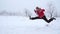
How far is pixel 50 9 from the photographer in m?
24.8

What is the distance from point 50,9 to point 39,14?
19.0 meters

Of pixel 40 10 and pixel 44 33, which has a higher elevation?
pixel 40 10

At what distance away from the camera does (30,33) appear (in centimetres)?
484

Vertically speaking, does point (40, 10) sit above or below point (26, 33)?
above

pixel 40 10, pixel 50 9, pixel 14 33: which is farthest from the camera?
pixel 50 9

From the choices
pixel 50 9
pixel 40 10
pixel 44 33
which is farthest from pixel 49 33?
pixel 50 9

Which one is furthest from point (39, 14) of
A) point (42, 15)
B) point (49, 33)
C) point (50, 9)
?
point (50, 9)

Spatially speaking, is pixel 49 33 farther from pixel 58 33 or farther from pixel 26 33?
pixel 26 33

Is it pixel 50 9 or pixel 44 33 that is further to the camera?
pixel 50 9

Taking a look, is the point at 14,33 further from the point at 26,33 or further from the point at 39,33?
the point at 39,33

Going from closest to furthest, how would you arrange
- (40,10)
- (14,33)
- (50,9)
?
(14,33) < (40,10) < (50,9)

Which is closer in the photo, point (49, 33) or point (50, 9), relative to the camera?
point (49, 33)

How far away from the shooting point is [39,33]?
16.0 feet

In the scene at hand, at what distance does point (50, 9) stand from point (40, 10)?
19035mm
